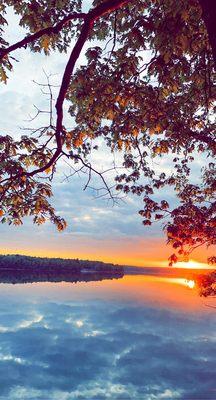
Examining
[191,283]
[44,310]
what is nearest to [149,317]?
[44,310]

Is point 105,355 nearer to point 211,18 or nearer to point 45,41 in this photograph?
point 45,41

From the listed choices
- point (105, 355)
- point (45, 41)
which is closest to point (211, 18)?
point (45, 41)

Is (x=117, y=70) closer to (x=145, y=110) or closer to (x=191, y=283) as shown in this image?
(x=145, y=110)

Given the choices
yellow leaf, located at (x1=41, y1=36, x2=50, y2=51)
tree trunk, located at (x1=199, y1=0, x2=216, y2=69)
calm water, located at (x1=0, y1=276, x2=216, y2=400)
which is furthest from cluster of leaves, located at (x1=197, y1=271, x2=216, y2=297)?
tree trunk, located at (x1=199, y1=0, x2=216, y2=69)

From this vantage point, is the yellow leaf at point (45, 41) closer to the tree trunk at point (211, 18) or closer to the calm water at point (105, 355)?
the tree trunk at point (211, 18)

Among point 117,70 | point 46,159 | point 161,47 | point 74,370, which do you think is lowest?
point 74,370

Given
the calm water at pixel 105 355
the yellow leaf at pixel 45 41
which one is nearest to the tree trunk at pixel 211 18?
the yellow leaf at pixel 45 41

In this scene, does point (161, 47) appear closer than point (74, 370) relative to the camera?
Yes

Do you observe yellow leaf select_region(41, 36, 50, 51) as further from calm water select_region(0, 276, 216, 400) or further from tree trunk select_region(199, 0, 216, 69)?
calm water select_region(0, 276, 216, 400)

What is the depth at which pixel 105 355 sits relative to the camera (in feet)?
132

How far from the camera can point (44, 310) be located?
235 feet

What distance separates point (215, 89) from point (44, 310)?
67.4 m

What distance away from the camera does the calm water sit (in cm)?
2969

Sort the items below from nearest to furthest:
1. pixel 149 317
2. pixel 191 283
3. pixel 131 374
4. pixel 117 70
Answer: pixel 117 70, pixel 191 283, pixel 131 374, pixel 149 317
